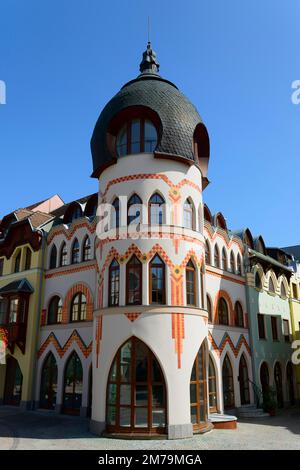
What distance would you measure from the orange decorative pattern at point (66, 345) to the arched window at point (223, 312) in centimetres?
767

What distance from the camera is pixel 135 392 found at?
15477mm

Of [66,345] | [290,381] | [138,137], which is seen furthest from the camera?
[290,381]

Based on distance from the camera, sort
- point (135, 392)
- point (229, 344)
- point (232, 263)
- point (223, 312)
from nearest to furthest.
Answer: point (135, 392), point (229, 344), point (223, 312), point (232, 263)

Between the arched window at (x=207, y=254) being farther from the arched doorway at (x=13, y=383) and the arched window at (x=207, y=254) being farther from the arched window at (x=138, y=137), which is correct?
the arched doorway at (x=13, y=383)

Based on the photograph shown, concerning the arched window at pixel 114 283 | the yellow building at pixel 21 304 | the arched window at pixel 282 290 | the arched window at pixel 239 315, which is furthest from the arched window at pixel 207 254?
the arched window at pixel 282 290

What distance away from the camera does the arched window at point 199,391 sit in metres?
16.1

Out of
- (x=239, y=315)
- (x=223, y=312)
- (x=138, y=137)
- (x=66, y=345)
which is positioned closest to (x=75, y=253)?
(x=66, y=345)

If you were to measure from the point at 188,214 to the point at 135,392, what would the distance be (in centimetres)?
784

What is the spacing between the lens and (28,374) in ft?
75.6

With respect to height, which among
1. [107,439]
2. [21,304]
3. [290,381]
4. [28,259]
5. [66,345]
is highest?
[28,259]

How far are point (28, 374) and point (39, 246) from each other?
24.6 feet

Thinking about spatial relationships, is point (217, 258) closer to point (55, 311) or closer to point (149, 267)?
point (149, 267)
